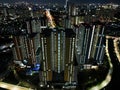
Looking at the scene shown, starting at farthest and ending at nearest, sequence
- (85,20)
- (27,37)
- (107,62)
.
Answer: (85,20)
(107,62)
(27,37)

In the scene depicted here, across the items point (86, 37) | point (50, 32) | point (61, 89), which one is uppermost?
point (50, 32)

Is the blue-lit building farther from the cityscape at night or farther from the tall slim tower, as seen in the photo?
the tall slim tower

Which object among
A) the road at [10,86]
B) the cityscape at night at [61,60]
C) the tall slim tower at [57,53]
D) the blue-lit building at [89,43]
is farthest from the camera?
the blue-lit building at [89,43]

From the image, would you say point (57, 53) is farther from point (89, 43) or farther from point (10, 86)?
point (10, 86)

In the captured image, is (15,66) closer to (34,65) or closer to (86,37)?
(34,65)

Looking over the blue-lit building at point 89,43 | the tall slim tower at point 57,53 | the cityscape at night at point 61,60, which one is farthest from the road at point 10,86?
the blue-lit building at point 89,43

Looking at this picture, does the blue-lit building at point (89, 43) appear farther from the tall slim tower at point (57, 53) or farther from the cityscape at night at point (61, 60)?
the tall slim tower at point (57, 53)

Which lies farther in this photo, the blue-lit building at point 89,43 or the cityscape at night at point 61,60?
the blue-lit building at point 89,43

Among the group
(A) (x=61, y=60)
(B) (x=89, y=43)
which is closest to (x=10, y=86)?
(A) (x=61, y=60)

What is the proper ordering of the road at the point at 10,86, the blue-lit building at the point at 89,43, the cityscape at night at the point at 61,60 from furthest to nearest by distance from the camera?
1. the blue-lit building at the point at 89,43
2. the road at the point at 10,86
3. the cityscape at night at the point at 61,60

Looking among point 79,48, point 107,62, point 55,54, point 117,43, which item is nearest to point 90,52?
point 79,48

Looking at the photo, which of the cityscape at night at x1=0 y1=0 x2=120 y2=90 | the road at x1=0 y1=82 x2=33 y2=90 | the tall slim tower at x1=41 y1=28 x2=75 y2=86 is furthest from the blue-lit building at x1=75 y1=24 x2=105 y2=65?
the road at x1=0 y1=82 x2=33 y2=90
